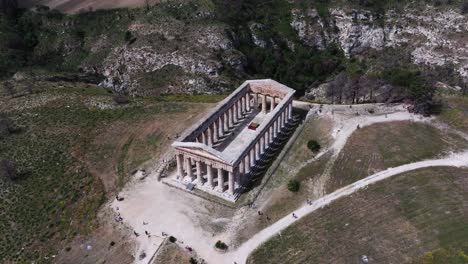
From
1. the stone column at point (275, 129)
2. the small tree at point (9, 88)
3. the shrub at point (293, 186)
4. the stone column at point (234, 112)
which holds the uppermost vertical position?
the small tree at point (9, 88)

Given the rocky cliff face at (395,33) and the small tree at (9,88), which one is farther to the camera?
the rocky cliff face at (395,33)

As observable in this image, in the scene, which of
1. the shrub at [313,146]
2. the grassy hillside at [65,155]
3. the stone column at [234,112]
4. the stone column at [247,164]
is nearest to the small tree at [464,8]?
the shrub at [313,146]

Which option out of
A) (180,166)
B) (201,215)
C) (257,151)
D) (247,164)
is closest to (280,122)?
(257,151)

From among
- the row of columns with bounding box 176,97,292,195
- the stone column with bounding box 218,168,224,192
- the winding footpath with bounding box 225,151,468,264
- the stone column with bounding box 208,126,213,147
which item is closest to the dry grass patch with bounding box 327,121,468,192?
the winding footpath with bounding box 225,151,468,264

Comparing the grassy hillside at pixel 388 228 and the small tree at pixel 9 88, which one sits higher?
the small tree at pixel 9 88

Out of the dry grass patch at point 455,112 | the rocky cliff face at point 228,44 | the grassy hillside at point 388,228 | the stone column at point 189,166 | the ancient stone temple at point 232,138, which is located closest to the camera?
the grassy hillside at point 388,228

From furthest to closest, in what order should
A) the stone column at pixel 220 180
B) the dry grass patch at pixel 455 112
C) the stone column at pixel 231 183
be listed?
the dry grass patch at pixel 455 112 < the stone column at pixel 220 180 < the stone column at pixel 231 183

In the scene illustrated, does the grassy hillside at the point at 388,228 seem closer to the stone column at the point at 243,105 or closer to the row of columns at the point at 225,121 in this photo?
the row of columns at the point at 225,121
